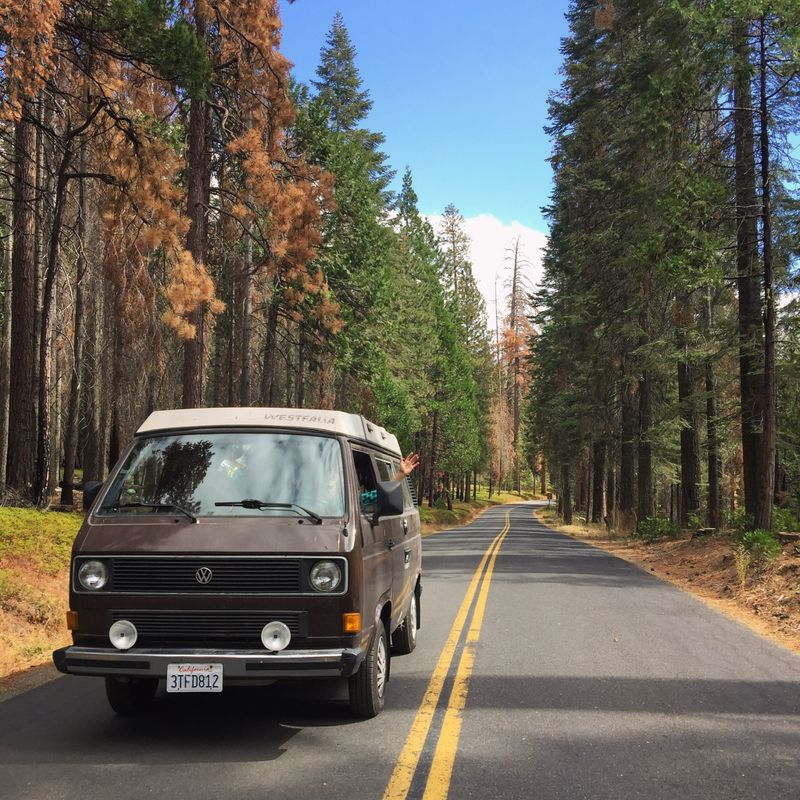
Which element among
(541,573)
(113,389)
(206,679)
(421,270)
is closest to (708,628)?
(541,573)

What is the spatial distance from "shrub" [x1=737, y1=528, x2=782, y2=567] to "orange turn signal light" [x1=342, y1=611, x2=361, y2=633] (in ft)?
36.7

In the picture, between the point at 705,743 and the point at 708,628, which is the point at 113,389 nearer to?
the point at 708,628

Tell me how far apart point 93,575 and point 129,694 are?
1169mm

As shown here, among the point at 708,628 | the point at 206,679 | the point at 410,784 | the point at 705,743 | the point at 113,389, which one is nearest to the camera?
the point at 410,784

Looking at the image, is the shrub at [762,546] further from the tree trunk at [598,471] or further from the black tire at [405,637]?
the tree trunk at [598,471]

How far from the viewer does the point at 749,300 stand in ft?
55.5

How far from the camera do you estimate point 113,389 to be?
24906 mm

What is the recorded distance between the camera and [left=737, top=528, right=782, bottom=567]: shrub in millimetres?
13727

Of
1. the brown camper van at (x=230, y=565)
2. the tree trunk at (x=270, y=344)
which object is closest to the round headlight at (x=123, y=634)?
the brown camper van at (x=230, y=565)

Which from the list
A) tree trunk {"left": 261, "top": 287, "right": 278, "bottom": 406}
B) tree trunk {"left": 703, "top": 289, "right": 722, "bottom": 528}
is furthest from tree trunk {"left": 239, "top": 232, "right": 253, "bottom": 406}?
tree trunk {"left": 703, "top": 289, "right": 722, "bottom": 528}

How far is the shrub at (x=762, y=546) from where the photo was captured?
45.0 feet

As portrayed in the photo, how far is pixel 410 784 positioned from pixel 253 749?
1149 millimetres

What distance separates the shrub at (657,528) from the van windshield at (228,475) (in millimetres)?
21537

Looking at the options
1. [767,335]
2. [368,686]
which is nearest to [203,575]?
[368,686]
